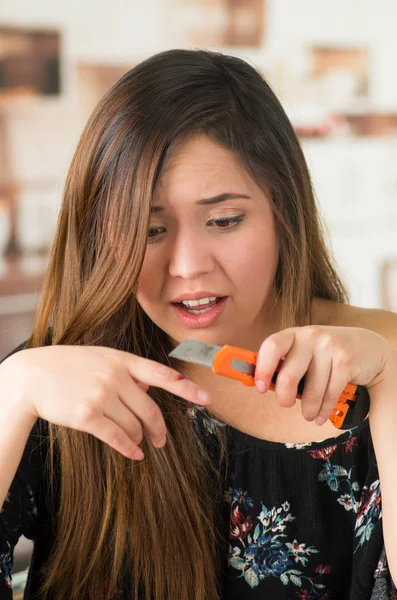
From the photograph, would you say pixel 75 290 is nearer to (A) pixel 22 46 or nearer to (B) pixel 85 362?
(B) pixel 85 362

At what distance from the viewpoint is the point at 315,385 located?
2.84 feet

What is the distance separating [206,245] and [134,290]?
4.8 inches

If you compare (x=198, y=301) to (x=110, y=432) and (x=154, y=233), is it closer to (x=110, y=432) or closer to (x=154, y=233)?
(x=154, y=233)

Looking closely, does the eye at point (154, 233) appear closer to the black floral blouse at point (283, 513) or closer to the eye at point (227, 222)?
the eye at point (227, 222)

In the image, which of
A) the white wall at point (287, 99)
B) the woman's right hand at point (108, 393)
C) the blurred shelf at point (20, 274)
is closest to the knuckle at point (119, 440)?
the woman's right hand at point (108, 393)

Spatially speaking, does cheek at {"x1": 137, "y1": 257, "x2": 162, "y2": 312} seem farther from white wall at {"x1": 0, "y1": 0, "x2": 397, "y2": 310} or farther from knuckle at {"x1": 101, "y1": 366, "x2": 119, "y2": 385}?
white wall at {"x1": 0, "y1": 0, "x2": 397, "y2": 310}

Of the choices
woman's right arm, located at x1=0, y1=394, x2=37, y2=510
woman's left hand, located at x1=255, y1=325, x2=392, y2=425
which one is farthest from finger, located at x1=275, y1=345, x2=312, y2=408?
woman's right arm, located at x1=0, y1=394, x2=37, y2=510

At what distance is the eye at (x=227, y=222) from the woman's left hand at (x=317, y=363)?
0.23m

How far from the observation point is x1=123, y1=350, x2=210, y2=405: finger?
81 centimetres

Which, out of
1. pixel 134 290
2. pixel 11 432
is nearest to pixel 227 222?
pixel 134 290

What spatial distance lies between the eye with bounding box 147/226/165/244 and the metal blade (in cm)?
29

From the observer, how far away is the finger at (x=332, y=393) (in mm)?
877

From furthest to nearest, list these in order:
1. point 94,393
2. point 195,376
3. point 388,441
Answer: point 195,376
point 388,441
point 94,393

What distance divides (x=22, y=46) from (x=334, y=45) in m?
1.61
